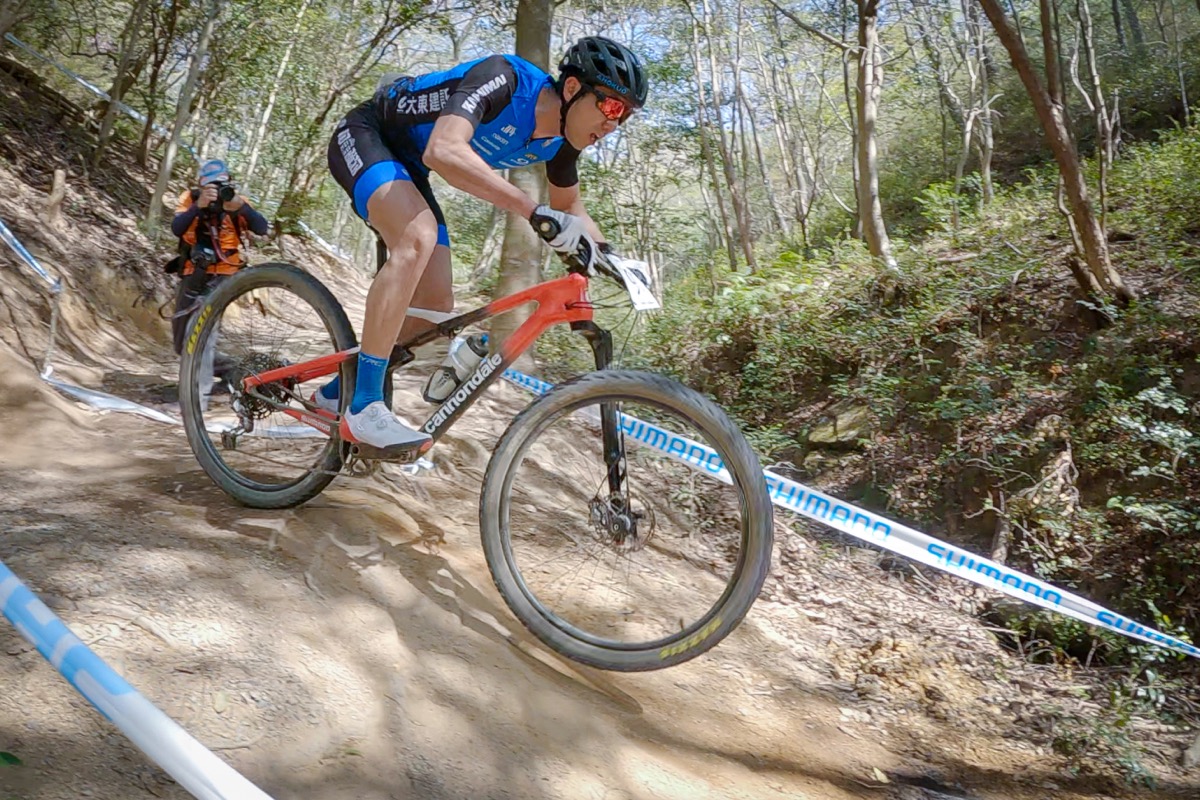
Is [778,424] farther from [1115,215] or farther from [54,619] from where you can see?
[54,619]

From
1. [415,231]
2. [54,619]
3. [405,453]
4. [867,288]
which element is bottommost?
[54,619]

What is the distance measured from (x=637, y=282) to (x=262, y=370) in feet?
6.12

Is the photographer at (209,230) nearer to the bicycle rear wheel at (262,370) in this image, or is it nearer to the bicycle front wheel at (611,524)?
the bicycle rear wheel at (262,370)

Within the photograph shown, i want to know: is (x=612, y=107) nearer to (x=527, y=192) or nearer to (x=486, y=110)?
(x=486, y=110)

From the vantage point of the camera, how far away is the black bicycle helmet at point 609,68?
261 cm

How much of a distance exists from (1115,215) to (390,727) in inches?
346

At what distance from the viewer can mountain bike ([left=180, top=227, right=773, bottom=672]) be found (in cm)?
253

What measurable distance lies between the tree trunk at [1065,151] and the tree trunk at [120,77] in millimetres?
9750

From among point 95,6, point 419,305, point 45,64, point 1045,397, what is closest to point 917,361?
point 1045,397

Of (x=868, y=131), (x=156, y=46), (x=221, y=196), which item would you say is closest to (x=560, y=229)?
(x=221, y=196)

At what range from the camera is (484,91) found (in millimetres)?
2678

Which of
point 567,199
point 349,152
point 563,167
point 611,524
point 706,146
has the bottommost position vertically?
point 611,524

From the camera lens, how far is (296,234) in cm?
1555

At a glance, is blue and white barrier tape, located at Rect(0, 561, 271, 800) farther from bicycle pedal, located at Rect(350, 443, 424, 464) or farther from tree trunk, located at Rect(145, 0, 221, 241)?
tree trunk, located at Rect(145, 0, 221, 241)
